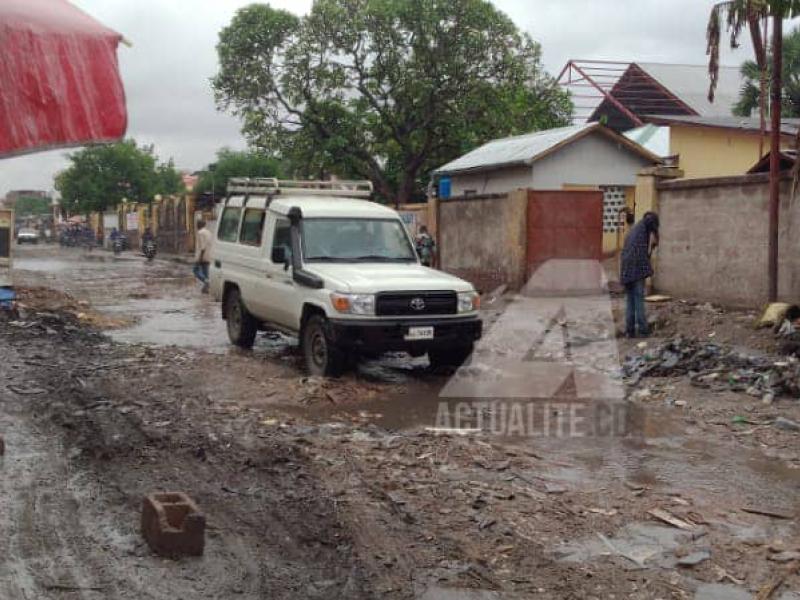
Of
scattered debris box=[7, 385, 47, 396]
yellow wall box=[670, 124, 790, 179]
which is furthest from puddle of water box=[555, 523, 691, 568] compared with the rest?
yellow wall box=[670, 124, 790, 179]

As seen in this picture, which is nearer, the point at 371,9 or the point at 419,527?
the point at 419,527

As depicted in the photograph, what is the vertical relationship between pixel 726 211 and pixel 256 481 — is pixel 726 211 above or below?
above

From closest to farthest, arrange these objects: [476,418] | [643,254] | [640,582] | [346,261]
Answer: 1. [640,582]
2. [476,418]
3. [346,261]
4. [643,254]

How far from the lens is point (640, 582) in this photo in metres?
4.41

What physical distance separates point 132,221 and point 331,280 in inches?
1965

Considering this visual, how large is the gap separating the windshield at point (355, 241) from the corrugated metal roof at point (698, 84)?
2783 cm

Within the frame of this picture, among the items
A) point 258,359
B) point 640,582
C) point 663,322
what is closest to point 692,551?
point 640,582

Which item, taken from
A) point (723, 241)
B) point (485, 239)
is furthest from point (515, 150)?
point (723, 241)

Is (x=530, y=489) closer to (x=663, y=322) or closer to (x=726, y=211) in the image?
(x=663, y=322)

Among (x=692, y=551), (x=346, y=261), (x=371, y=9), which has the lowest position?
(x=692, y=551)

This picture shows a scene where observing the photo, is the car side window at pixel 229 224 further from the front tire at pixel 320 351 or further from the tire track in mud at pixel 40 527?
the tire track in mud at pixel 40 527

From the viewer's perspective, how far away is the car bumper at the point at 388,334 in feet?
29.7

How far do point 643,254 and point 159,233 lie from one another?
40870 mm

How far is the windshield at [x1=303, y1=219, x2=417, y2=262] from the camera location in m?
10.2
